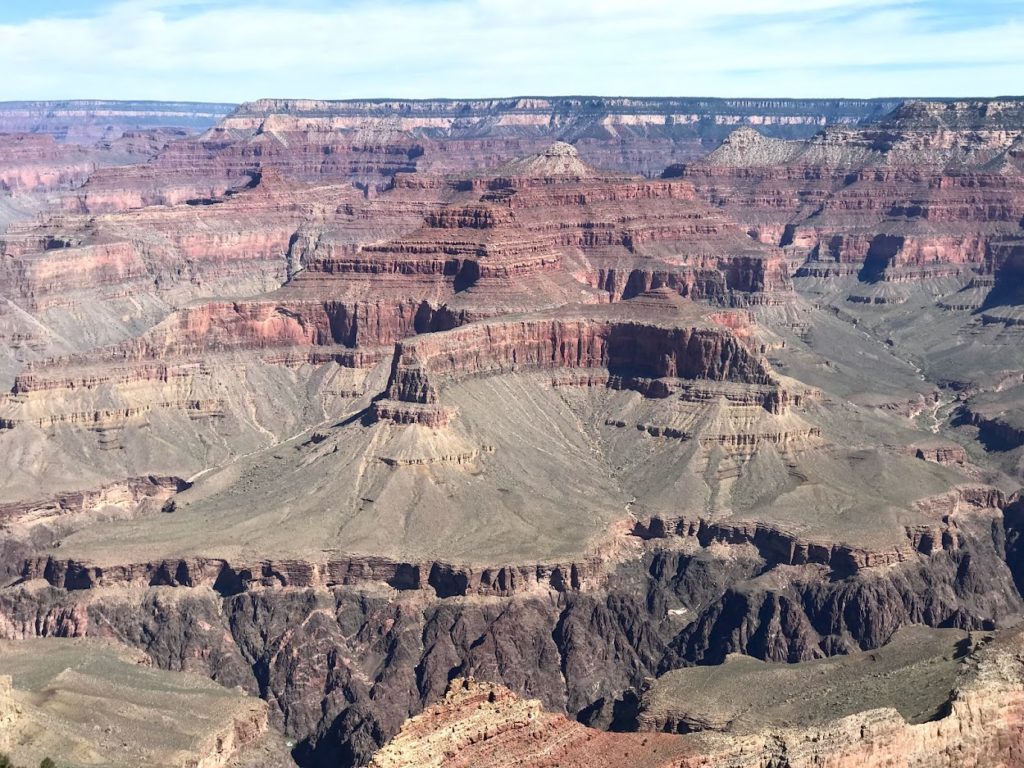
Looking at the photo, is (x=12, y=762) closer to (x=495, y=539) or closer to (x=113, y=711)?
(x=113, y=711)

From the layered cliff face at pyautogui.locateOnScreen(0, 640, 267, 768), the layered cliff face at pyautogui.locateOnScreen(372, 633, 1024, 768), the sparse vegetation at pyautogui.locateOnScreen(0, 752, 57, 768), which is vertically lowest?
the layered cliff face at pyautogui.locateOnScreen(0, 640, 267, 768)

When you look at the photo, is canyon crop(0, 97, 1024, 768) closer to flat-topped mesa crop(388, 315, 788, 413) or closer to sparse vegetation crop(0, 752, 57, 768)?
flat-topped mesa crop(388, 315, 788, 413)

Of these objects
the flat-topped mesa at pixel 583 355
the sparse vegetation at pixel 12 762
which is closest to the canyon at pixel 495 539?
the flat-topped mesa at pixel 583 355

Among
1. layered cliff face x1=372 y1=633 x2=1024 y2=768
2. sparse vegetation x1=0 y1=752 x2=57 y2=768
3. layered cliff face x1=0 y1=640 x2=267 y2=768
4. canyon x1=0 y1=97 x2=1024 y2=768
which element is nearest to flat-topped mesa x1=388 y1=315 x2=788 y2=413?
canyon x1=0 y1=97 x2=1024 y2=768

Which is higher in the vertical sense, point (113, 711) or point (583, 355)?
point (583, 355)

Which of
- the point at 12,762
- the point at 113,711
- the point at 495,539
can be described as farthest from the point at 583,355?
the point at 12,762

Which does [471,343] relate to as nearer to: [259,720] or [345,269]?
[345,269]

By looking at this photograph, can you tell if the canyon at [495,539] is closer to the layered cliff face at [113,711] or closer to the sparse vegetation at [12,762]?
the layered cliff face at [113,711]

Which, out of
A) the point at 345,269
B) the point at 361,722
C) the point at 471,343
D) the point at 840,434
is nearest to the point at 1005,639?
the point at 361,722
